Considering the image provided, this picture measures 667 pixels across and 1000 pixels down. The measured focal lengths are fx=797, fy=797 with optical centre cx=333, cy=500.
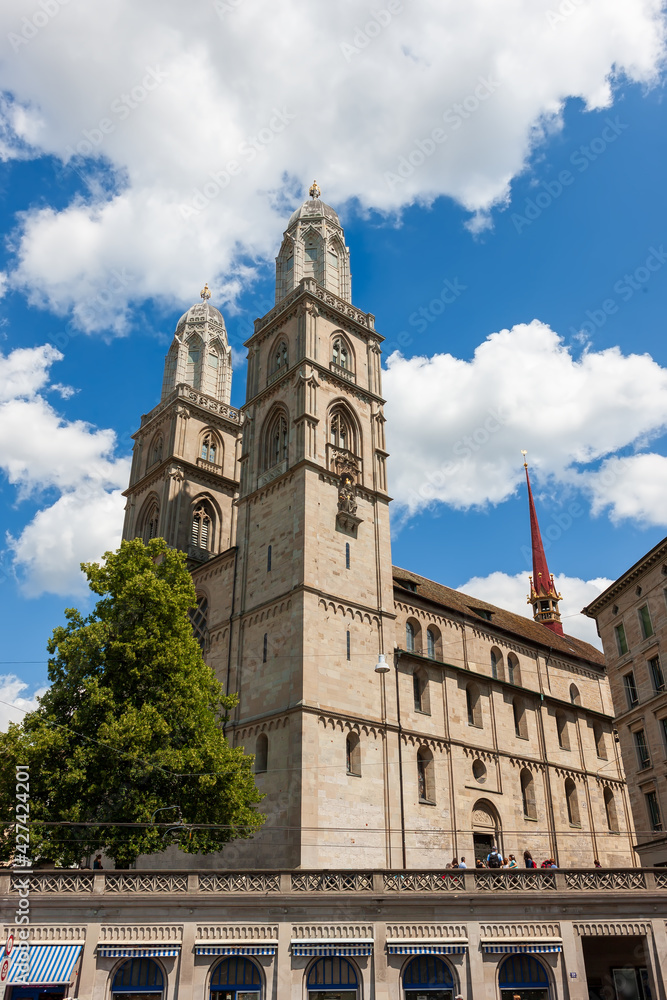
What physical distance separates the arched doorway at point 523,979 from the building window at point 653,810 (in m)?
16.5

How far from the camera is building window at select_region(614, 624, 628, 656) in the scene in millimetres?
38562

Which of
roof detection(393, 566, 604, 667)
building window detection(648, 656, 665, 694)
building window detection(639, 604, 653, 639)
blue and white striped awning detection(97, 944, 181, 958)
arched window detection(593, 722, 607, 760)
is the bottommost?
blue and white striped awning detection(97, 944, 181, 958)

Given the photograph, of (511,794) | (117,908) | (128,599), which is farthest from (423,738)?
(117,908)

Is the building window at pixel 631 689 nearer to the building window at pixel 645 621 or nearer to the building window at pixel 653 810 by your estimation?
the building window at pixel 645 621

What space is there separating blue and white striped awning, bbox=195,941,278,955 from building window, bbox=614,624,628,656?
2525 centimetres

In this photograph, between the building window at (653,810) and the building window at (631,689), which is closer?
the building window at (653,810)

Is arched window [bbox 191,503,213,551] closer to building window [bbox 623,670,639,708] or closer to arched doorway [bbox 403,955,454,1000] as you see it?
building window [bbox 623,670,639,708]

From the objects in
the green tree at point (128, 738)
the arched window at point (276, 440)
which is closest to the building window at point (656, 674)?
the green tree at point (128, 738)

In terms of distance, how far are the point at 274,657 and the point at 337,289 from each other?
22.9 m

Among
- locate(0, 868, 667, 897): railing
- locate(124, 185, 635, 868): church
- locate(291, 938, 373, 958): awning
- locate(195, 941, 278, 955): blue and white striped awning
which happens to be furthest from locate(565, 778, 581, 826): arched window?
locate(195, 941, 278, 955): blue and white striped awning

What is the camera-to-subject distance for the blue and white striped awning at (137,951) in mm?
18281

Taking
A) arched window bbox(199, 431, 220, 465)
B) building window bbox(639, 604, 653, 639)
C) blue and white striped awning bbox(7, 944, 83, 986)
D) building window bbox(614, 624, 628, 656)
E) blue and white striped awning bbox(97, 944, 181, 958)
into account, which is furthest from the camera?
arched window bbox(199, 431, 220, 465)

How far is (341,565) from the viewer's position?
3709 cm

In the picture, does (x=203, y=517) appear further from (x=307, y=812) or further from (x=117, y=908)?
(x=117, y=908)
